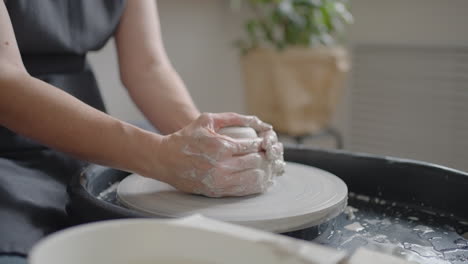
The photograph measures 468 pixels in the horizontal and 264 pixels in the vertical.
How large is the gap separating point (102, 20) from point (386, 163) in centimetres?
66

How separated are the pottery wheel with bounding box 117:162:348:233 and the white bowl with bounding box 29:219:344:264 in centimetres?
21

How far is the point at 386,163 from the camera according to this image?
3.05 feet

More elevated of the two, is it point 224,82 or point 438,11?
point 438,11

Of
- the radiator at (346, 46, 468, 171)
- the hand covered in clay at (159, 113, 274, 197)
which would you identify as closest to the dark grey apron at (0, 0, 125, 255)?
the hand covered in clay at (159, 113, 274, 197)

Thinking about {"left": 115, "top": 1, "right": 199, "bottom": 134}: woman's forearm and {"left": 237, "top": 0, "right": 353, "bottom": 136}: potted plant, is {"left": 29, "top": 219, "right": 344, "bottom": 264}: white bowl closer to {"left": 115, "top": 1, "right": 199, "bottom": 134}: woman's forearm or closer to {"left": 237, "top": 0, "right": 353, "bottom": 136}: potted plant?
{"left": 115, "top": 1, "right": 199, "bottom": 134}: woman's forearm

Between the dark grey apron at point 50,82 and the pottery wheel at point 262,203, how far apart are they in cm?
12

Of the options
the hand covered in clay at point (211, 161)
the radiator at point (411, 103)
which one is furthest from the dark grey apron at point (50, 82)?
the radiator at point (411, 103)

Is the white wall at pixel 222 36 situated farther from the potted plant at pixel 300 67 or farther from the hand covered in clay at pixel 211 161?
the hand covered in clay at pixel 211 161

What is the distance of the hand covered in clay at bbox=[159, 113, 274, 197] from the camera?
Result: 0.73m

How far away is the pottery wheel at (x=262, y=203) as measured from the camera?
69cm

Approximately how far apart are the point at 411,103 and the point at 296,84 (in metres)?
0.56

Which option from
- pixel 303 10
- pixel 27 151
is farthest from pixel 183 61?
pixel 27 151

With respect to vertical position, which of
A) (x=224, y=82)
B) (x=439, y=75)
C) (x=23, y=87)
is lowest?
(x=224, y=82)

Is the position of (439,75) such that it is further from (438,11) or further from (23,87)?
(23,87)
